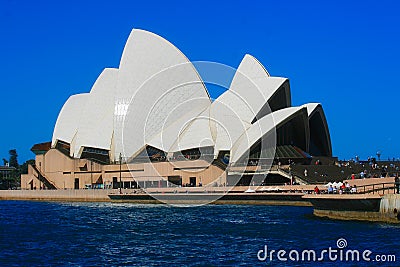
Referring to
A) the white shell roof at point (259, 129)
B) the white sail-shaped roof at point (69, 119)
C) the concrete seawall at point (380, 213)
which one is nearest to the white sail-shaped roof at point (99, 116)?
the white sail-shaped roof at point (69, 119)

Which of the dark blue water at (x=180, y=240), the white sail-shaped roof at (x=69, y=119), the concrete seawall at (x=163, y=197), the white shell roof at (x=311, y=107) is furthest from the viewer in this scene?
the white sail-shaped roof at (x=69, y=119)

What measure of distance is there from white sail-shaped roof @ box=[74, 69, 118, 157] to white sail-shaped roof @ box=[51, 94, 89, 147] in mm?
3488

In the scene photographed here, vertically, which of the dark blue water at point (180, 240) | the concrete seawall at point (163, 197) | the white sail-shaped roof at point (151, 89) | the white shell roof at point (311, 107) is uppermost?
the white sail-shaped roof at point (151, 89)

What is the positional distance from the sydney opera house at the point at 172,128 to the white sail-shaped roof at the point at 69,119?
0.44ft

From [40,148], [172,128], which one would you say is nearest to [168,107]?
[172,128]

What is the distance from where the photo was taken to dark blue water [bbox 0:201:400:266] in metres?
19.5

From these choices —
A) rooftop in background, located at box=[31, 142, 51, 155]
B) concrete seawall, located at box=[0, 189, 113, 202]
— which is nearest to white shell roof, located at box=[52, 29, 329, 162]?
concrete seawall, located at box=[0, 189, 113, 202]

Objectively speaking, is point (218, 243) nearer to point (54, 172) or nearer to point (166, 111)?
point (166, 111)

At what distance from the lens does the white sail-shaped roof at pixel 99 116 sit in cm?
6894

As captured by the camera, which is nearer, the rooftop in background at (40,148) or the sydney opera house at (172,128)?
the sydney opera house at (172,128)

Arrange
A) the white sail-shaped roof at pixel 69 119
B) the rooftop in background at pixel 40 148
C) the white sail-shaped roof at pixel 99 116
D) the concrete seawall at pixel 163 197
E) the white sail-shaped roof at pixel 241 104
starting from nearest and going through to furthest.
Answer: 1. the concrete seawall at pixel 163 197
2. the white sail-shaped roof at pixel 241 104
3. the white sail-shaped roof at pixel 99 116
4. the white sail-shaped roof at pixel 69 119
5. the rooftop in background at pixel 40 148

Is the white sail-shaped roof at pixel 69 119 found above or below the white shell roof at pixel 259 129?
above

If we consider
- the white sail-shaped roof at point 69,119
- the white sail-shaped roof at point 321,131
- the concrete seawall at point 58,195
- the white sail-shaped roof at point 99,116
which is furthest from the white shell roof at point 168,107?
the concrete seawall at point 58,195

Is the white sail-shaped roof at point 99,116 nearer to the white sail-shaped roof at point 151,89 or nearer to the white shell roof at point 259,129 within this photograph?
the white sail-shaped roof at point 151,89
